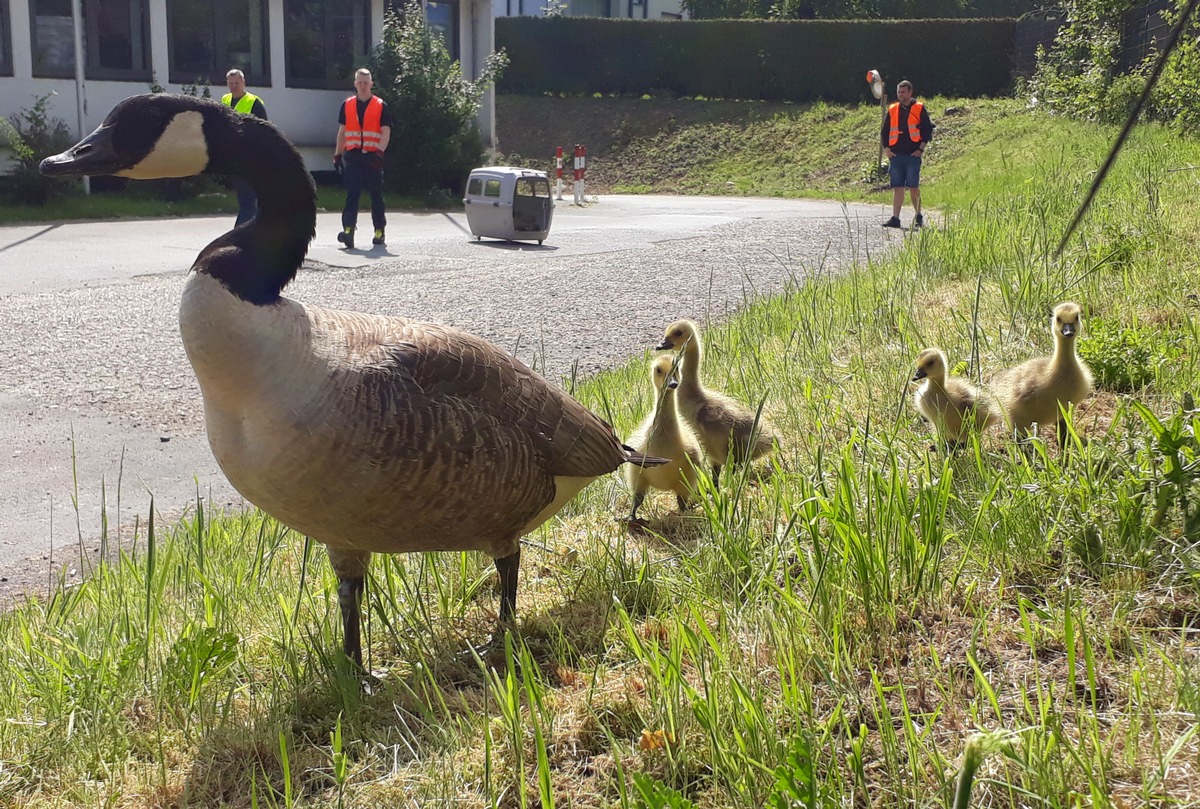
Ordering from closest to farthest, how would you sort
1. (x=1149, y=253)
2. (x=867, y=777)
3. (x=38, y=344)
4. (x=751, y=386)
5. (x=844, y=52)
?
(x=867, y=777), (x=751, y=386), (x=1149, y=253), (x=38, y=344), (x=844, y=52)

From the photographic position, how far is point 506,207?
17391 mm

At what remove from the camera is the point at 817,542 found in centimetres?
307

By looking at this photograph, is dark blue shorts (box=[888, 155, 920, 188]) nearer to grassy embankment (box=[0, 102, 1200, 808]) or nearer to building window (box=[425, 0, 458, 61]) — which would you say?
grassy embankment (box=[0, 102, 1200, 808])

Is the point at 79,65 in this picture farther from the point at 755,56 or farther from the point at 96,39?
the point at 755,56

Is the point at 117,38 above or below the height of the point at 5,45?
above

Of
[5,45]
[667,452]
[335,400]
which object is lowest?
[667,452]

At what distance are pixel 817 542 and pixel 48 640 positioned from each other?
2.63 metres

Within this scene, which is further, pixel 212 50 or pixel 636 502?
pixel 212 50

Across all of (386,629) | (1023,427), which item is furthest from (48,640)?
(1023,427)

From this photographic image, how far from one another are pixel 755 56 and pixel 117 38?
92.3 feet

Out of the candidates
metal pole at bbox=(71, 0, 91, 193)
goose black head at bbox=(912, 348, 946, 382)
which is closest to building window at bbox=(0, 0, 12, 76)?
metal pole at bbox=(71, 0, 91, 193)

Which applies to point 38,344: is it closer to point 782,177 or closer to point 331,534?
point 331,534

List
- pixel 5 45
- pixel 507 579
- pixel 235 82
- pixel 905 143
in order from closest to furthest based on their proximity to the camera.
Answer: pixel 507 579, pixel 235 82, pixel 905 143, pixel 5 45

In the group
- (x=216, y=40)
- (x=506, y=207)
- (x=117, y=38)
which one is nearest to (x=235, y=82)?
(x=506, y=207)
